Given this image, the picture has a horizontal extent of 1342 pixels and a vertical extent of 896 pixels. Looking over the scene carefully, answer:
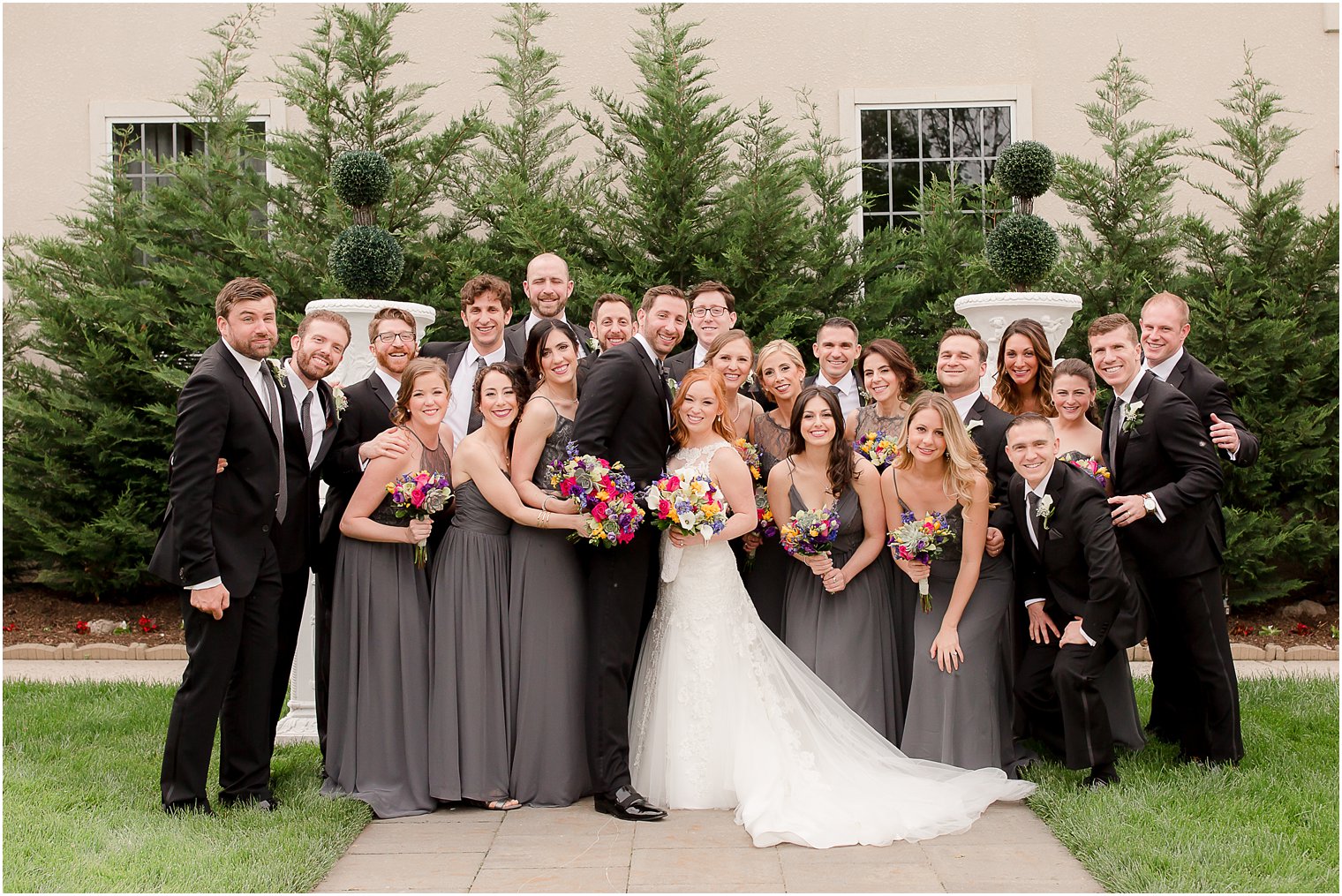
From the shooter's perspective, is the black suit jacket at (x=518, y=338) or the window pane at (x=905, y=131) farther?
the window pane at (x=905, y=131)

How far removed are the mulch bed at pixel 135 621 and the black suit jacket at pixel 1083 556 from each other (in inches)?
190

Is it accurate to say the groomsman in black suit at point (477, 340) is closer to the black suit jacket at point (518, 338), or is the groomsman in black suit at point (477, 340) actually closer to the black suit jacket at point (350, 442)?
the black suit jacket at point (518, 338)

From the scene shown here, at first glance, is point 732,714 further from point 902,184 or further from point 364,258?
point 902,184

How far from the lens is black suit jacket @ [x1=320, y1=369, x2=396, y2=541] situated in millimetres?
5801

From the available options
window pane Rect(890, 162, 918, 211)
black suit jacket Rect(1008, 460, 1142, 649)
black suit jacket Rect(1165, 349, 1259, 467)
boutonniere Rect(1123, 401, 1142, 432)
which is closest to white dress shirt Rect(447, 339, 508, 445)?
black suit jacket Rect(1008, 460, 1142, 649)

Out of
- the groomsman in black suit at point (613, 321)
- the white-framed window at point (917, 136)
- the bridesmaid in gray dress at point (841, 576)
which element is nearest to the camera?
the bridesmaid in gray dress at point (841, 576)

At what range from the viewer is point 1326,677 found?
8172 millimetres

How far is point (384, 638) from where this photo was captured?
5520 mm

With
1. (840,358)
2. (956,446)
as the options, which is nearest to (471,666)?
(956,446)

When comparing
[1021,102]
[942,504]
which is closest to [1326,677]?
[942,504]

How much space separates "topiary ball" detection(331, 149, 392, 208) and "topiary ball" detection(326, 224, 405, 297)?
7.5 inches


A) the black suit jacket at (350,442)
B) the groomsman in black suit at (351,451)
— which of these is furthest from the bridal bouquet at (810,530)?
the black suit jacket at (350,442)

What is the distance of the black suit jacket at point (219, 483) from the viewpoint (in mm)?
4992

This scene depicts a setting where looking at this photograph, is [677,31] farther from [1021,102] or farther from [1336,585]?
[1336,585]
